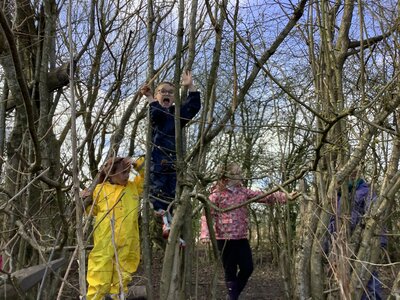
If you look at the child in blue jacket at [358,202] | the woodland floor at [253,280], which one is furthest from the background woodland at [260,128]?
the woodland floor at [253,280]

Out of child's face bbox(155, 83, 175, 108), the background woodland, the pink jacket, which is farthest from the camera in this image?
the pink jacket

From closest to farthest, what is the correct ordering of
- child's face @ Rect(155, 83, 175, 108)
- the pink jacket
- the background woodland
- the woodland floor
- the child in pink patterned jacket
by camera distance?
the background woodland < child's face @ Rect(155, 83, 175, 108) < the pink jacket < the child in pink patterned jacket < the woodland floor

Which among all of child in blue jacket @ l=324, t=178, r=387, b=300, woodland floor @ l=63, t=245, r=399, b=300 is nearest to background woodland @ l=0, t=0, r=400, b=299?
child in blue jacket @ l=324, t=178, r=387, b=300

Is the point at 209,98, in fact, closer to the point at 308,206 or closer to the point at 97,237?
the point at 308,206

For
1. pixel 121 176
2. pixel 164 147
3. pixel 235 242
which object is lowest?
pixel 235 242

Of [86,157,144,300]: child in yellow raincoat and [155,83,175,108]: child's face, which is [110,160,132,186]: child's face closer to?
[86,157,144,300]: child in yellow raincoat

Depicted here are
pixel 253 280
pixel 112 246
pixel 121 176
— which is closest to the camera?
pixel 112 246

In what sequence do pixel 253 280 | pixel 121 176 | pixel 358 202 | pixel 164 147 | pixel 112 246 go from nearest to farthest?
pixel 112 246, pixel 164 147, pixel 121 176, pixel 358 202, pixel 253 280

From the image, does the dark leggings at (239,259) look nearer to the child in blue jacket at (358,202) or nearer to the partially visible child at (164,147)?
the partially visible child at (164,147)

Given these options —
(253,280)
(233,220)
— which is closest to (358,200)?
(233,220)

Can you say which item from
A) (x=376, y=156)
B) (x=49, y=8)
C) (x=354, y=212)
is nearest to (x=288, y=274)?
(x=354, y=212)

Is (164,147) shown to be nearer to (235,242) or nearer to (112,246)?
(112,246)

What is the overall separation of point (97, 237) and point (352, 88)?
2313mm

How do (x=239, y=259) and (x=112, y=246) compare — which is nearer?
(x=112, y=246)
